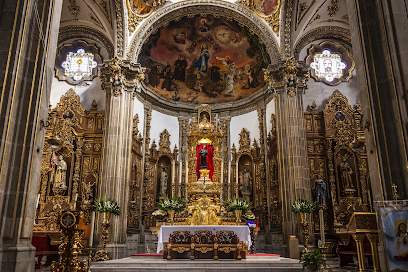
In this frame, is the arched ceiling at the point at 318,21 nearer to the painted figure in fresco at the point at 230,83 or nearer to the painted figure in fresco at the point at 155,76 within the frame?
the painted figure in fresco at the point at 230,83

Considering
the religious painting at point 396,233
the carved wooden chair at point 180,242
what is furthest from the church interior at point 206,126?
the religious painting at point 396,233

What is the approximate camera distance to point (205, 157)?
1667cm

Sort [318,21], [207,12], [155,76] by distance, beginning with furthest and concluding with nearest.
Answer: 1. [155,76]
2. [207,12]
3. [318,21]

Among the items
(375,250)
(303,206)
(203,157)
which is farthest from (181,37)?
(375,250)

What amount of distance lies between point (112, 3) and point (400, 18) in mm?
12368

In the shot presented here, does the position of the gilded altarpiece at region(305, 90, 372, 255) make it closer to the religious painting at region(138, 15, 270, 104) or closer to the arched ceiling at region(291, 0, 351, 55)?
the arched ceiling at region(291, 0, 351, 55)

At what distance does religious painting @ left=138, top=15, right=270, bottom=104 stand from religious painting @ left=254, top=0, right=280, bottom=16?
117cm

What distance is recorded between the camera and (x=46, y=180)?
15.6 m

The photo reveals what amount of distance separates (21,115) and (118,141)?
7616 mm

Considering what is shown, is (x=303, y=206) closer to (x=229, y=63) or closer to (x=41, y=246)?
(x=41, y=246)

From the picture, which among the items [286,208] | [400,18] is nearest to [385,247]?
[400,18]

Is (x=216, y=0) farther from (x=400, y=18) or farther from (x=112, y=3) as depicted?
(x=400, y=18)

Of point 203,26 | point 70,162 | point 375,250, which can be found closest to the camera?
point 375,250

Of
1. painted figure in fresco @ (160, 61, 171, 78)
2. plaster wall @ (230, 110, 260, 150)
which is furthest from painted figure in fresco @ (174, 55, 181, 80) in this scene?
plaster wall @ (230, 110, 260, 150)
